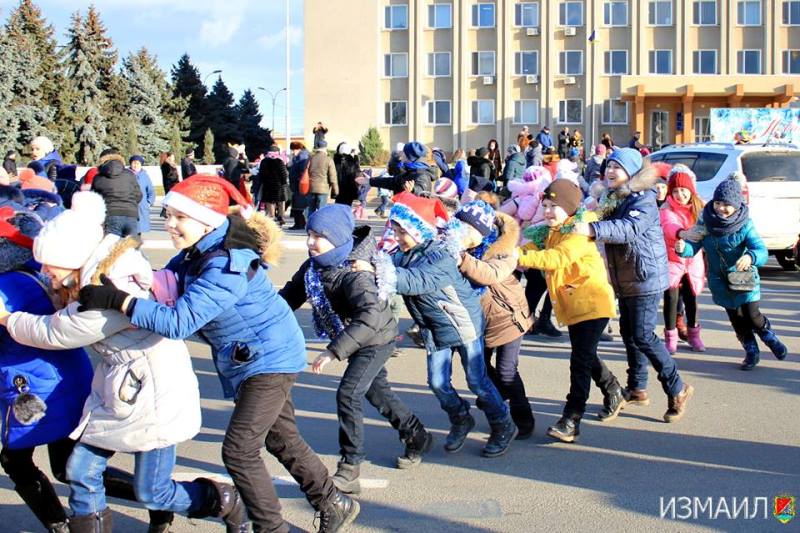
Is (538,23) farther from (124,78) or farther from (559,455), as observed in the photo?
(559,455)

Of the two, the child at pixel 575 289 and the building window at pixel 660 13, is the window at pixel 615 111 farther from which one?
the child at pixel 575 289

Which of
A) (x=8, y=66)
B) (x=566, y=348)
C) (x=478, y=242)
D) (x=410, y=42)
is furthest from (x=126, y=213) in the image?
(x=410, y=42)

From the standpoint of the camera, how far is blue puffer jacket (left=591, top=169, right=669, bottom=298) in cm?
657

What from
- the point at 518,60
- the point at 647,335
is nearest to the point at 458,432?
the point at 647,335

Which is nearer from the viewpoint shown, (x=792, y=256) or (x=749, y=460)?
(x=749, y=460)

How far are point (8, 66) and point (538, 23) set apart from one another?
89.8 feet

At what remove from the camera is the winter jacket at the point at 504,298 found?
614cm

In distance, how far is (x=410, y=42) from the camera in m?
55.0

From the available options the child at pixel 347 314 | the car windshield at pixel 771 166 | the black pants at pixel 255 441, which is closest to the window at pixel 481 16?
the car windshield at pixel 771 166

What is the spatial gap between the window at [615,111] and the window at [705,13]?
582 centimetres

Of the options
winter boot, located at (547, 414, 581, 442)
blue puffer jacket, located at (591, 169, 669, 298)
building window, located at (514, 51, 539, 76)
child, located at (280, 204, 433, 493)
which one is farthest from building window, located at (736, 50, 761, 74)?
child, located at (280, 204, 433, 493)

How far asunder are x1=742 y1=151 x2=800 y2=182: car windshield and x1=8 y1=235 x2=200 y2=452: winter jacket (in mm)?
11783

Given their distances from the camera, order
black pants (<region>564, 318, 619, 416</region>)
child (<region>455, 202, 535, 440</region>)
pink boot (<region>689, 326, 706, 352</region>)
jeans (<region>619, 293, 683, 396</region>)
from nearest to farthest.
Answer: child (<region>455, 202, 535, 440</region>), black pants (<region>564, 318, 619, 416</region>), jeans (<region>619, 293, 683, 396</region>), pink boot (<region>689, 326, 706, 352</region>)

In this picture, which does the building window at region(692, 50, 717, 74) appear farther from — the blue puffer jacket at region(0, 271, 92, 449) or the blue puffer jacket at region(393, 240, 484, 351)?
the blue puffer jacket at region(0, 271, 92, 449)
